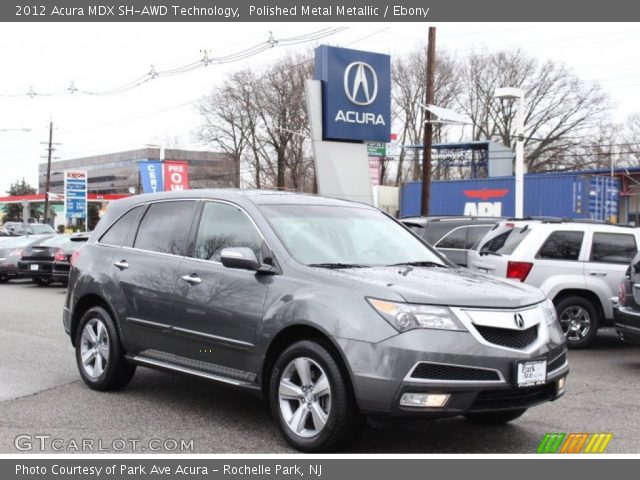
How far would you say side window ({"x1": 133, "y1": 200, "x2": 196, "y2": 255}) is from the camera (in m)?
6.54

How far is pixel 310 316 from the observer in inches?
200

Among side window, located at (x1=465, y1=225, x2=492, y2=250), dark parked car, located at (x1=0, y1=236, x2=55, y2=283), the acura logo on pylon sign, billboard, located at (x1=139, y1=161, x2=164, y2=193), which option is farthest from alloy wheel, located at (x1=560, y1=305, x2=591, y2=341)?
billboard, located at (x1=139, y1=161, x2=164, y2=193)

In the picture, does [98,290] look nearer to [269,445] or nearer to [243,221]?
[243,221]

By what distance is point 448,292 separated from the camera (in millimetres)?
4984

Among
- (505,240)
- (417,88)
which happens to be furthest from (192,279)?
(417,88)

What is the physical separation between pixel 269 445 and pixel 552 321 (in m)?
2.17

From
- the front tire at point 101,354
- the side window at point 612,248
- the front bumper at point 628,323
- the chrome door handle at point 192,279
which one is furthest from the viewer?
the side window at point 612,248

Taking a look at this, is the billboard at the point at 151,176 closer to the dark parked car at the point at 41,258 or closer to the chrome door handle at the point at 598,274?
the dark parked car at the point at 41,258

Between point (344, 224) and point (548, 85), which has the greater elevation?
point (548, 85)

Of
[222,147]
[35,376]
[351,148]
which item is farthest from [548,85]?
[35,376]

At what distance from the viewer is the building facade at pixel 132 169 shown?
64.2 meters

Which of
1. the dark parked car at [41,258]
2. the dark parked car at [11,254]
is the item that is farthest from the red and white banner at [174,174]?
the dark parked car at [41,258]

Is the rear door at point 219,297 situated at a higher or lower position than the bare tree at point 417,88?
lower

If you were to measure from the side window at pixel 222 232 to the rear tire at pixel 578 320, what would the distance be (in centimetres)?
601
